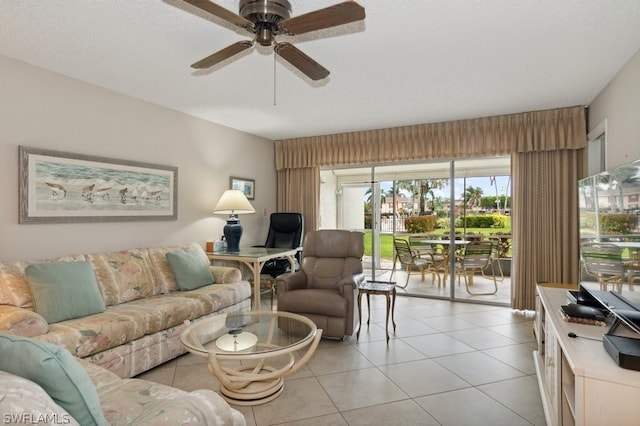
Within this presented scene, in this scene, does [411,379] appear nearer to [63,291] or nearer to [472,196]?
[63,291]

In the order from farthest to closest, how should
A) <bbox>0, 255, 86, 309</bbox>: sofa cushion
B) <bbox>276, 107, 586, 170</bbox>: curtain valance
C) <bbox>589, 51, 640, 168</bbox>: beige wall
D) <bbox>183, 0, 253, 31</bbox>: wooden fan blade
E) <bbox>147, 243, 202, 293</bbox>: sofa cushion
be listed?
<bbox>276, 107, 586, 170</bbox>: curtain valance, <bbox>147, 243, 202, 293</bbox>: sofa cushion, <bbox>589, 51, 640, 168</bbox>: beige wall, <bbox>0, 255, 86, 309</bbox>: sofa cushion, <bbox>183, 0, 253, 31</bbox>: wooden fan blade

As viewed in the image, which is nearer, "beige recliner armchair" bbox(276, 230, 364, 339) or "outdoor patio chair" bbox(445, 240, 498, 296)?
"beige recliner armchair" bbox(276, 230, 364, 339)

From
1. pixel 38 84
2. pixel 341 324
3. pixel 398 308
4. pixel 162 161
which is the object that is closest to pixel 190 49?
pixel 38 84

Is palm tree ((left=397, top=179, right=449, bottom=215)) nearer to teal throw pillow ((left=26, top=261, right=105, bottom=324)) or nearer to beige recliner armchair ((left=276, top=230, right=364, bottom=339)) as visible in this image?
beige recliner armchair ((left=276, top=230, right=364, bottom=339))

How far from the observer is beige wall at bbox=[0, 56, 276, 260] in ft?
9.04

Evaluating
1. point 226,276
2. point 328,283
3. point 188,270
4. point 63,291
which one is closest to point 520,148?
point 328,283

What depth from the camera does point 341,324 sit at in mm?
3273

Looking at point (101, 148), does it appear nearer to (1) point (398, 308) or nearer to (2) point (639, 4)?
(1) point (398, 308)

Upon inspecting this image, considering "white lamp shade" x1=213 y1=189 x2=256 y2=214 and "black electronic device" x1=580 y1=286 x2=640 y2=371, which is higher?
"white lamp shade" x1=213 y1=189 x2=256 y2=214

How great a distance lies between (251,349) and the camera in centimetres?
226

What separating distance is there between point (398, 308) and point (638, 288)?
9.89 ft

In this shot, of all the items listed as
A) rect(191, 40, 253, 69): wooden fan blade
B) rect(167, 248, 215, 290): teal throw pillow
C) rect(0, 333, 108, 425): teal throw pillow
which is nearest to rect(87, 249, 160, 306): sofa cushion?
rect(167, 248, 215, 290): teal throw pillow

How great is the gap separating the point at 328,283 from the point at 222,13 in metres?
2.76

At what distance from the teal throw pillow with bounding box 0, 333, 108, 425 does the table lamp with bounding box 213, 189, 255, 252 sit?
335 cm
